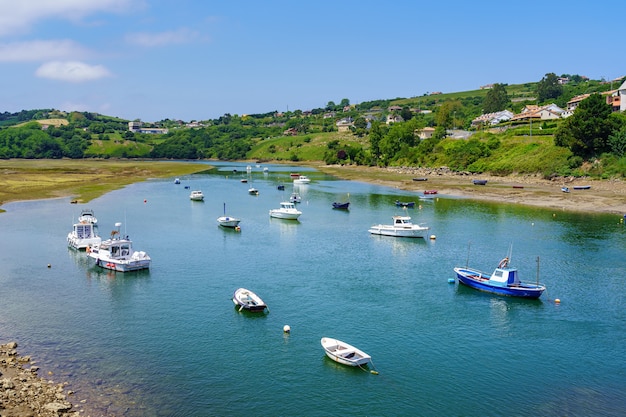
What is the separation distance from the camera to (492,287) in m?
46.4

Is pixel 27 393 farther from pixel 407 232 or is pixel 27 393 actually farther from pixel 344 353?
pixel 407 232

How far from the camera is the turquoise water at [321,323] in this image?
94.0ft

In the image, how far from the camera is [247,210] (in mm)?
98688

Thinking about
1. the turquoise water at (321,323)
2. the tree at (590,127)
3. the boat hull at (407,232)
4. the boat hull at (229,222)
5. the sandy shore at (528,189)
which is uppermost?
the tree at (590,127)

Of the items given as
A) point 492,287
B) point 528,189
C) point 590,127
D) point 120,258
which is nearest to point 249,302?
point 120,258

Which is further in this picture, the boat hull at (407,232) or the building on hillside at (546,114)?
the building on hillside at (546,114)

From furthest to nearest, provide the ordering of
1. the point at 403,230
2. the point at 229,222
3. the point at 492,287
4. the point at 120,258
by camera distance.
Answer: the point at 229,222 < the point at 403,230 < the point at 120,258 < the point at 492,287

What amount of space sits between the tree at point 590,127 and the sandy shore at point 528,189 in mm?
8650

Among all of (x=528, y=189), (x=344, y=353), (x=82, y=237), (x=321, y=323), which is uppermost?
(x=528, y=189)

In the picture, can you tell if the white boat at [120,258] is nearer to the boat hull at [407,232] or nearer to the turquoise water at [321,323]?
the turquoise water at [321,323]

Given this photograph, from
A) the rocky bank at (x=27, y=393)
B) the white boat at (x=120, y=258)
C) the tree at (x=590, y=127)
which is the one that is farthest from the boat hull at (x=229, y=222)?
the tree at (x=590, y=127)

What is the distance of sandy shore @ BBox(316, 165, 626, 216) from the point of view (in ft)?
304

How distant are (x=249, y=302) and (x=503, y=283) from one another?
2244 centimetres

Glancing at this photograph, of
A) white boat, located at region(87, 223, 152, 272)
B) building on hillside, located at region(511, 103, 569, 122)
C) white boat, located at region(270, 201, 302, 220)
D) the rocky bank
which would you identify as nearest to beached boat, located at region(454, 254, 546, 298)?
white boat, located at region(87, 223, 152, 272)
